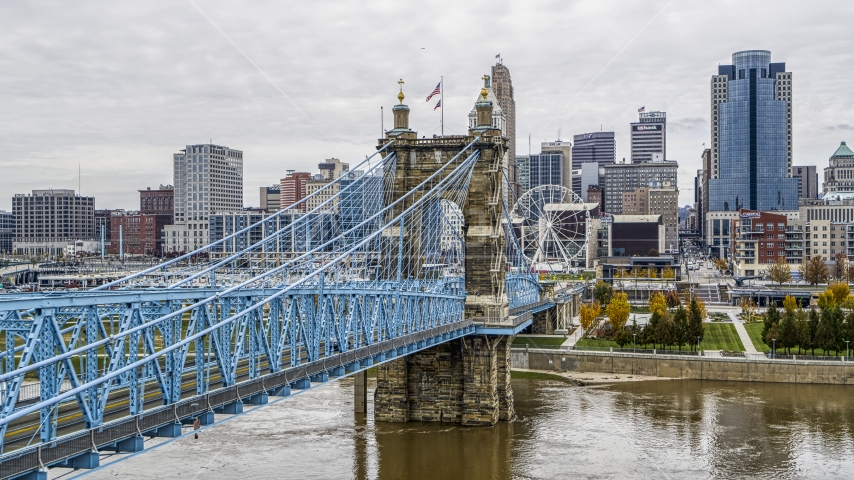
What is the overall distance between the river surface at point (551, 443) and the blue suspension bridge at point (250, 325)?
5.77 meters

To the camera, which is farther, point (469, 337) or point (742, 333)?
point (742, 333)

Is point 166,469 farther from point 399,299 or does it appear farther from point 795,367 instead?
point 795,367

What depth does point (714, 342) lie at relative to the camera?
8775cm

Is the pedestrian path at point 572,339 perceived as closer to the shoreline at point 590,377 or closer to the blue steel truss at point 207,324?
the shoreline at point 590,377

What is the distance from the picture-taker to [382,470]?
4897cm

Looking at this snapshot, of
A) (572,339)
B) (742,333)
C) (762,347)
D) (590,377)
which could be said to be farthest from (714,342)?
(590,377)

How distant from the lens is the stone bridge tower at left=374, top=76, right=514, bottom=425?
58.8 m

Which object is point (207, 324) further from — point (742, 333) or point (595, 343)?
point (742, 333)

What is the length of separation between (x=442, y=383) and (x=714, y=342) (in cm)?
3737

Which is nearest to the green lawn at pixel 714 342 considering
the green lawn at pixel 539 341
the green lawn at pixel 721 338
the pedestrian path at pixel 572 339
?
the green lawn at pixel 721 338

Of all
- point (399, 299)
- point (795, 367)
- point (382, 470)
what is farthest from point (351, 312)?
point (795, 367)

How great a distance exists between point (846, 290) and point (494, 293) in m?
70.3

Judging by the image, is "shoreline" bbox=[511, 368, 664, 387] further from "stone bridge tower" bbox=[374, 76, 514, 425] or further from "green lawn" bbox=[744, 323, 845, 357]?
"stone bridge tower" bbox=[374, 76, 514, 425]

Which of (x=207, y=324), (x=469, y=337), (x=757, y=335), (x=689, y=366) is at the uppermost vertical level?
(x=207, y=324)
